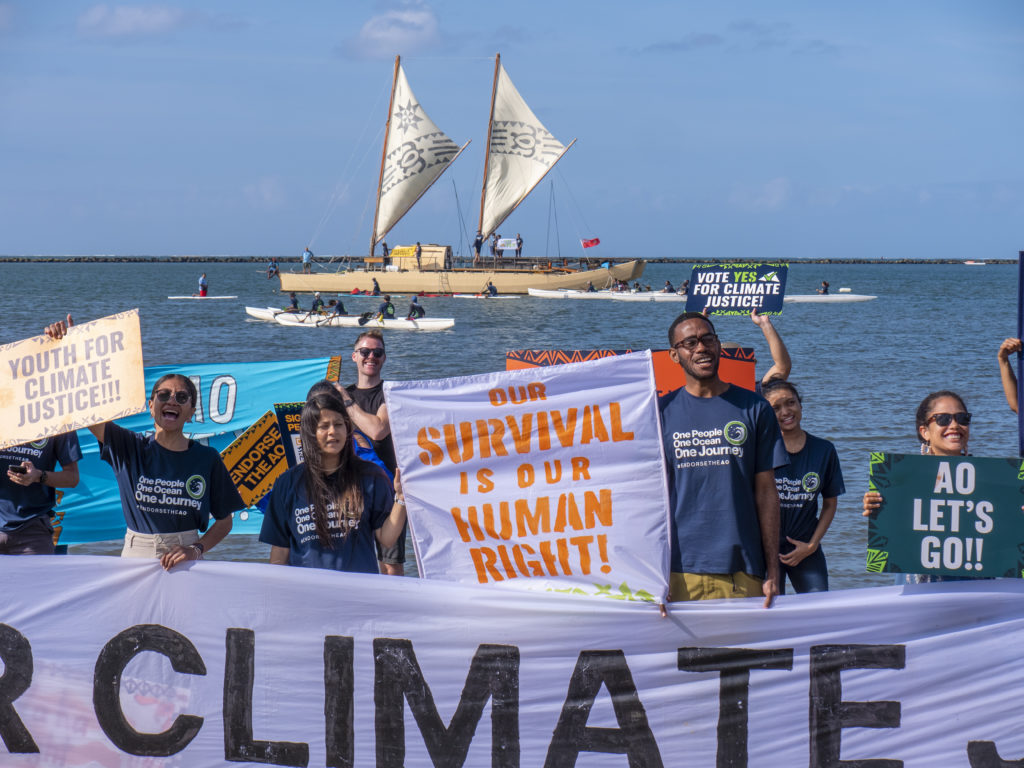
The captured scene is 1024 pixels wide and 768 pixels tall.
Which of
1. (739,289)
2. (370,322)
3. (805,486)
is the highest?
(370,322)

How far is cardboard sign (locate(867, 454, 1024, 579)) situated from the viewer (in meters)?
4.34

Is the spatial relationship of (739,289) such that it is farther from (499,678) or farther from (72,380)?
(72,380)

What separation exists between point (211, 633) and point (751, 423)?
233cm

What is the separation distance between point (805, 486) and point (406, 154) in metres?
62.3

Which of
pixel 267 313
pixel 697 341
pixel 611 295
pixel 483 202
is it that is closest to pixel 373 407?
pixel 697 341

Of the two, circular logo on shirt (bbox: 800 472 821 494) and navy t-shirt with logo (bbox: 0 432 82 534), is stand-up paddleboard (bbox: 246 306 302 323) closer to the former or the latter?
navy t-shirt with logo (bbox: 0 432 82 534)

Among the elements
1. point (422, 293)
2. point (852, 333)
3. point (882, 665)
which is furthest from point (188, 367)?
point (422, 293)

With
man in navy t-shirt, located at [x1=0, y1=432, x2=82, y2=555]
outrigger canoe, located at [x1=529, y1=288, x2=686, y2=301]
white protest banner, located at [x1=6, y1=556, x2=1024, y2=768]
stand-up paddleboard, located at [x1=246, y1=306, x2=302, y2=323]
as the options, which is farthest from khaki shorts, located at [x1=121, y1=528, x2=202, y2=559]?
outrigger canoe, located at [x1=529, y1=288, x2=686, y2=301]

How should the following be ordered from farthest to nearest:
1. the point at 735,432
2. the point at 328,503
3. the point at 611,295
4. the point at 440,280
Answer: the point at 440,280, the point at 611,295, the point at 328,503, the point at 735,432

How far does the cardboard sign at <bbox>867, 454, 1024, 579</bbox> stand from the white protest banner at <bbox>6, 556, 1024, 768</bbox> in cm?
10

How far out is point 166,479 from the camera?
4.90m

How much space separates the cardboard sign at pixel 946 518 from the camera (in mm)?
4340

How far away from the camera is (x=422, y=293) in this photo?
225ft

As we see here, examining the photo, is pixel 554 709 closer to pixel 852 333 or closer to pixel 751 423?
pixel 751 423
